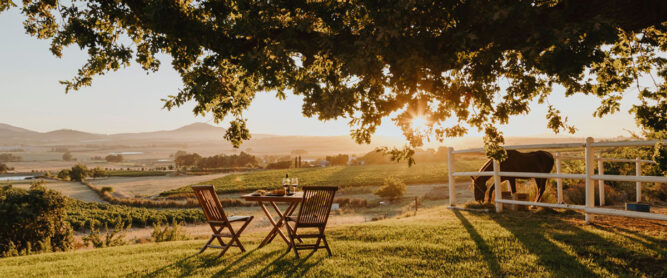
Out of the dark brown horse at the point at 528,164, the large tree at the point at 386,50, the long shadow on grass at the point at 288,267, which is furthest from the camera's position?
the dark brown horse at the point at 528,164

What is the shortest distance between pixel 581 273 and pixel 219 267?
452 cm

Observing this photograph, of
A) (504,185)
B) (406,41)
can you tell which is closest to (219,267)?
(406,41)

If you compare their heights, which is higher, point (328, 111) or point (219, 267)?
point (328, 111)

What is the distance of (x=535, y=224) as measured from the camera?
7.80m

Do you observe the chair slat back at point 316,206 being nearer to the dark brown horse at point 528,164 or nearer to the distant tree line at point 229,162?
the dark brown horse at point 528,164

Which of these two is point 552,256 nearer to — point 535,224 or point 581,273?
point 581,273

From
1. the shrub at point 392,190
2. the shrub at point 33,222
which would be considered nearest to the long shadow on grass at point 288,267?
the shrub at point 33,222

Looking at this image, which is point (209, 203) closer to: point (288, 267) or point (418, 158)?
point (288, 267)

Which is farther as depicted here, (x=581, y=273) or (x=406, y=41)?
(x=581, y=273)

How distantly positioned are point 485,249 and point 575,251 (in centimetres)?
115

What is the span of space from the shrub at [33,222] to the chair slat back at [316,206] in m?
6.99

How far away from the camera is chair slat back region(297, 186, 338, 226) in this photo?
649 cm

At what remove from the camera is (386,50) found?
4355 millimetres

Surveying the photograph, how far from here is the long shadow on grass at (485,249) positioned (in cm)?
547
